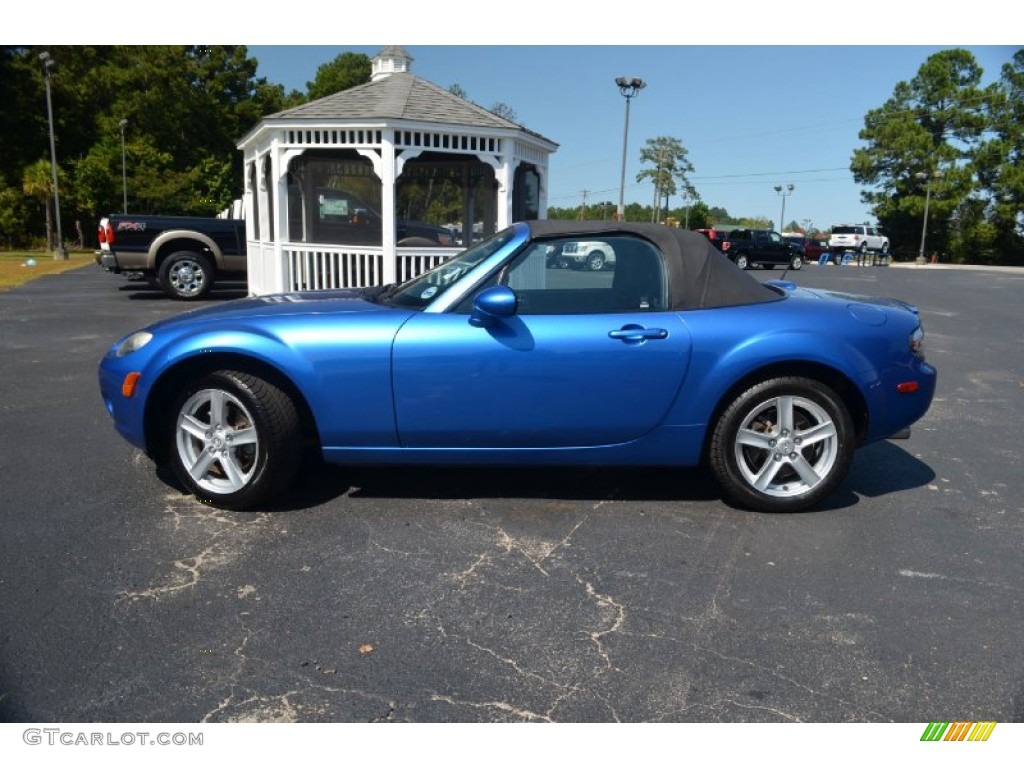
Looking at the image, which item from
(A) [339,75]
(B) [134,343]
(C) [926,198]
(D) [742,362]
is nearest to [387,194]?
(B) [134,343]

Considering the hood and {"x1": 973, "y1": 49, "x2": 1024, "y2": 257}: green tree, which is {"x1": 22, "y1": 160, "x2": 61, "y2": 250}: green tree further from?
{"x1": 973, "y1": 49, "x2": 1024, "y2": 257}: green tree

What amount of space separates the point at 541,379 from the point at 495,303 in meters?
0.44

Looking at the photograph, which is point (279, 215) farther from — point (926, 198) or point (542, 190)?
point (926, 198)

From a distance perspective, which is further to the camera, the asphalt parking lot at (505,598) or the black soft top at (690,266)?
the black soft top at (690,266)

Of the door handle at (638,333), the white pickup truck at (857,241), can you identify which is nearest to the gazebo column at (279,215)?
the door handle at (638,333)

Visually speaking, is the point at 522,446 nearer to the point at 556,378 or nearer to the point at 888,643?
the point at 556,378

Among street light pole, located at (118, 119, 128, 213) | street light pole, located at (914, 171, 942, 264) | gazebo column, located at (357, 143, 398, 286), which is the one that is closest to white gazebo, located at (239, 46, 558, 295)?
gazebo column, located at (357, 143, 398, 286)

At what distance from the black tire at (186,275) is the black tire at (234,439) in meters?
10.3

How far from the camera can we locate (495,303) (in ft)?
12.1

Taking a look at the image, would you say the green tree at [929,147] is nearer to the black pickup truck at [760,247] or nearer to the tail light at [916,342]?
the black pickup truck at [760,247]

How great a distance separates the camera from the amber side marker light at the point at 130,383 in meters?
3.91

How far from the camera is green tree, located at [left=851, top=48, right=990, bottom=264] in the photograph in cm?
4928

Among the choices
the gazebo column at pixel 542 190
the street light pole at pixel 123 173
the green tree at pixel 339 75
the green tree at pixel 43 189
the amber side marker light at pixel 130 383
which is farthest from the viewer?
the green tree at pixel 339 75

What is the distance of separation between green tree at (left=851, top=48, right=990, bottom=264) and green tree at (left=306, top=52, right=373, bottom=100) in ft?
119
